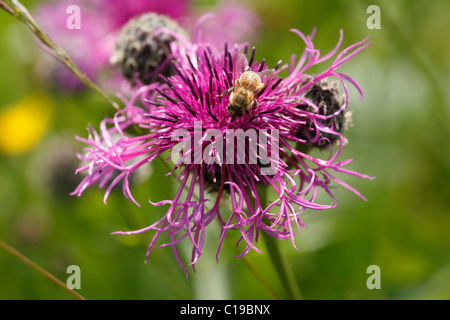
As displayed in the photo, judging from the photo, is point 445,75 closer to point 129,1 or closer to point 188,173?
point 129,1

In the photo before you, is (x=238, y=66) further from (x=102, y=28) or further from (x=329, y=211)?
(x=102, y=28)

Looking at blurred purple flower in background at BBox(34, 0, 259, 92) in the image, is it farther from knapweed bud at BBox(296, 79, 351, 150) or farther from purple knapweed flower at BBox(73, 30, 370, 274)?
knapweed bud at BBox(296, 79, 351, 150)

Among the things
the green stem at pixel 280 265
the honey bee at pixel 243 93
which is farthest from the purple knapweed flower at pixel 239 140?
the green stem at pixel 280 265
